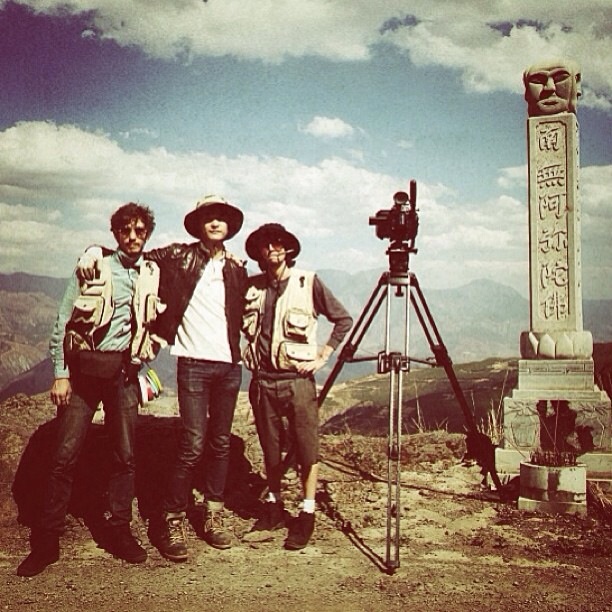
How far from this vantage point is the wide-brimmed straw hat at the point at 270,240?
402cm

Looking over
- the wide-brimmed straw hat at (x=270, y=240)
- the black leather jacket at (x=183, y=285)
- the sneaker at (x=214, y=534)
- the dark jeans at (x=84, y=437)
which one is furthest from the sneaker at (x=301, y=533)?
the wide-brimmed straw hat at (x=270, y=240)

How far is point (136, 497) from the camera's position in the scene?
4730mm

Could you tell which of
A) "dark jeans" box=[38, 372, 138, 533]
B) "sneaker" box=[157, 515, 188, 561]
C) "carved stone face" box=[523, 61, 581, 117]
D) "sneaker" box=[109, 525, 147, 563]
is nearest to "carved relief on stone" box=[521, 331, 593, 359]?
"carved stone face" box=[523, 61, 581, 117]

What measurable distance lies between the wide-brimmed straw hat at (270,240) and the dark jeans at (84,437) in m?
1.33

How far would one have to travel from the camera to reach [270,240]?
404 centimetres

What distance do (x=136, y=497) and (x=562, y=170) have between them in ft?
16.6

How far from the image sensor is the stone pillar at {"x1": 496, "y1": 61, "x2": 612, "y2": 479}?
5.05m

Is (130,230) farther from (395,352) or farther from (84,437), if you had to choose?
(395,352)

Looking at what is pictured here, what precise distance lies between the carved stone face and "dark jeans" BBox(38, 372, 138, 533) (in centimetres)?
469

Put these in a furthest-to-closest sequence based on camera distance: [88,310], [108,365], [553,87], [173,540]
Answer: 1. [553,87]
2. [173,540]
3. [108,365]
4. [88,310]

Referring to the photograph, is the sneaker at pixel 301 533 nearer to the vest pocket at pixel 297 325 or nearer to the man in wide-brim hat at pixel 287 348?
the man in wide-brim hat at pixel 287 348

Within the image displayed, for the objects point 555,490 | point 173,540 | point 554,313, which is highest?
point 554,313

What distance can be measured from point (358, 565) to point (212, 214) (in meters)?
2.64

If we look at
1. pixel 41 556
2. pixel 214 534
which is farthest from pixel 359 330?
pixel 41 556
